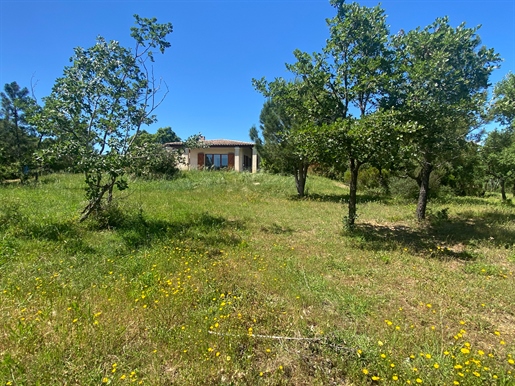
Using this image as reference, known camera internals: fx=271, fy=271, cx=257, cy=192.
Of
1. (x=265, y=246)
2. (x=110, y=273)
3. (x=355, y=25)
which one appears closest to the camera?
(x=110, y=273)

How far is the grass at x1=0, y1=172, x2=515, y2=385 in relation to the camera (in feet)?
7.95

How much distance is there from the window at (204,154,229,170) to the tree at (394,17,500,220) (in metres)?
21.0

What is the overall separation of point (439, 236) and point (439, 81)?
4217 millimetres

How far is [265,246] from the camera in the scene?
611 cm

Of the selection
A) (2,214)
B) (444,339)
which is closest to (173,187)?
(2,214)

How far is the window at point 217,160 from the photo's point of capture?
27469 millimetres

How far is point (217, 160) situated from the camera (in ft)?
90.8

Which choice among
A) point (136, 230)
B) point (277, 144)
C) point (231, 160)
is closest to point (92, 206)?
point (136, 230)

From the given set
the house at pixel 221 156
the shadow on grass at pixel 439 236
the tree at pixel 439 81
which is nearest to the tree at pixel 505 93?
the tree at pixel 439 81

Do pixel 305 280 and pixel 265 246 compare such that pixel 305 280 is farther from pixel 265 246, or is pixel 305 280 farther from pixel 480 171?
pixel 480 171

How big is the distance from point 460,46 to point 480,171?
14.4 meters

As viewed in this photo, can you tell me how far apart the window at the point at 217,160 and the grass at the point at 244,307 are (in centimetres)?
2070

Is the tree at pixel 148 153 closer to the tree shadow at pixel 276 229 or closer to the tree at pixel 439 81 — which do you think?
the tree shadow at pixel 276 229

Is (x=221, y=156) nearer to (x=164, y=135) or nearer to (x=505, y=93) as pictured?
(x=164, y=135)
